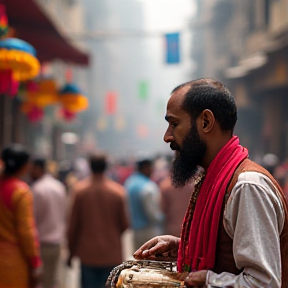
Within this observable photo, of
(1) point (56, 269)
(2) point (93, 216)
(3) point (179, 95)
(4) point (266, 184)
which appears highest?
(3) point (179, 95)

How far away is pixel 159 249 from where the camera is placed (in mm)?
2568

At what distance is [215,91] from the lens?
236cm

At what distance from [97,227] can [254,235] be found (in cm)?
436

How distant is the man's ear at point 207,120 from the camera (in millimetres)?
2317

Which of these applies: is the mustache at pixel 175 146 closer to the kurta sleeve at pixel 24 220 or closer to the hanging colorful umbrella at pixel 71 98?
the kurta sleeve at pixel 24 220

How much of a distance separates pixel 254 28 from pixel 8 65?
16.6 m

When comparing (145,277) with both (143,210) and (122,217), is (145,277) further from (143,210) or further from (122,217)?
(143,210)

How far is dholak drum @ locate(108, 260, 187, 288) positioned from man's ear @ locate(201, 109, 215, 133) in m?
0.56

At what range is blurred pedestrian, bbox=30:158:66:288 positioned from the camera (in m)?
7.04

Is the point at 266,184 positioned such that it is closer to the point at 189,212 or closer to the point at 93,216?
the point at 189,212

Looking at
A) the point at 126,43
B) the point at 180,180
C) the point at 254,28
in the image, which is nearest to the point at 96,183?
the point at 180,180

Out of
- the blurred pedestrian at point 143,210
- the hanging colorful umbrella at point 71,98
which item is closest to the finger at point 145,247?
the blurred pedestrian at point 143,210

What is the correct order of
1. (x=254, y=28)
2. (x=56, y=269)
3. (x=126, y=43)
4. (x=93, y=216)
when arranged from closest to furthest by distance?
(x=93, y=216), (x=56, y=269), (x=254, y=28), (x=126, y=43)

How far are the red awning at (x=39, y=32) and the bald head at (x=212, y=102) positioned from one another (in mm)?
6054
